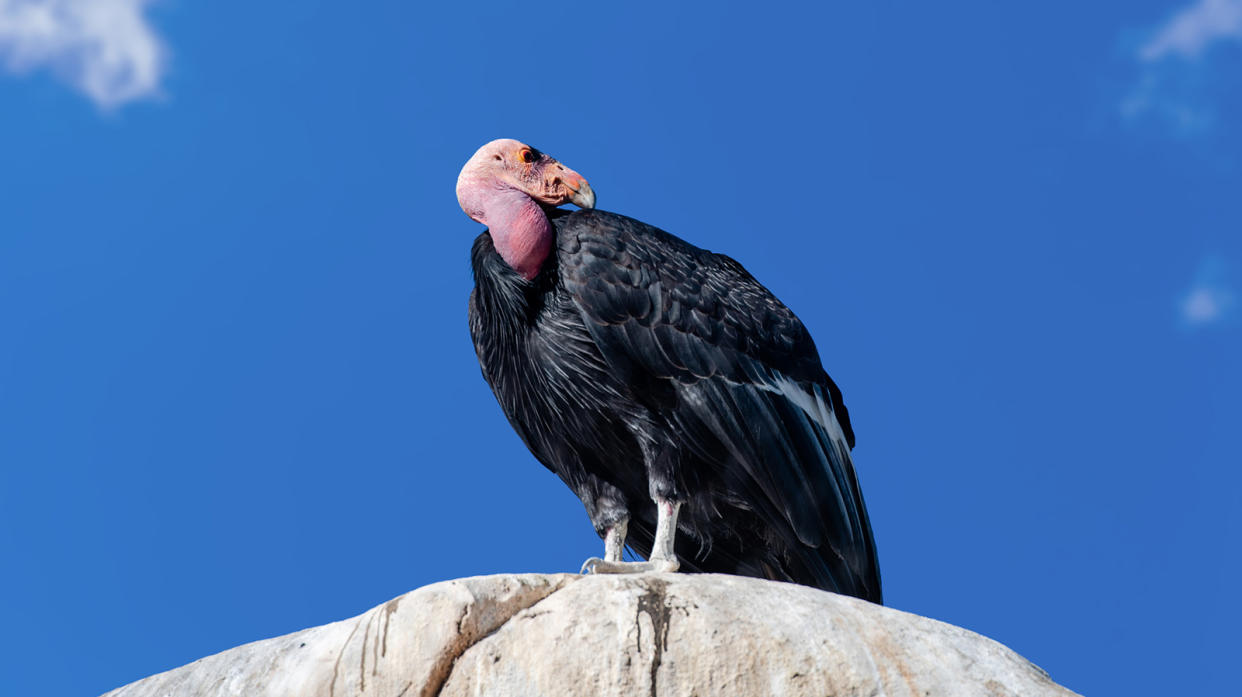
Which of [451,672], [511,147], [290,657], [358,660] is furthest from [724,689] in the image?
[511,147]

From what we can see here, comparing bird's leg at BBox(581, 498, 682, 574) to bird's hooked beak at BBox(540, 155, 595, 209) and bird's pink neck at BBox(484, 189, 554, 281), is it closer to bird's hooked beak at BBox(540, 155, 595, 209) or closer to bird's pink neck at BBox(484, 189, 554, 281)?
bird's pink neck at BBox(484, 189, 554, 281)

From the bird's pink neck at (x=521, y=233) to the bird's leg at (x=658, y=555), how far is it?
1.52m

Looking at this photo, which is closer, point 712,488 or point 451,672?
point 451,672

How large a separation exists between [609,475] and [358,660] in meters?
2.36

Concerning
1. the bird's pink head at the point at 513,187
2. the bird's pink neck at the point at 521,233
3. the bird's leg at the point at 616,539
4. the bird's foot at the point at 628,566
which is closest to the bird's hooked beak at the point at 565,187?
the bird's pink head at the point at 513,187

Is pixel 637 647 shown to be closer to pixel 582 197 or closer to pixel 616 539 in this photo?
pixel 616 539

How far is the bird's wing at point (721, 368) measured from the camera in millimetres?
8203

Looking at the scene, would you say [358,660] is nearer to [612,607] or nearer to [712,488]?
[612,607]

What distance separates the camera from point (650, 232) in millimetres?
8703

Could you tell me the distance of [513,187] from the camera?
29.0 ft

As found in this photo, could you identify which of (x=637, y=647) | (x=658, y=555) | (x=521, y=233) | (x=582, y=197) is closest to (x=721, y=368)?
(x=658, y=555)

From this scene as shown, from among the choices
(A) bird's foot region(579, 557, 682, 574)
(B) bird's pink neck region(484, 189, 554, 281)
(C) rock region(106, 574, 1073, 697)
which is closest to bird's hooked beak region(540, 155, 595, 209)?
(B) bird's pink neck region(484, 189, 554, 281)

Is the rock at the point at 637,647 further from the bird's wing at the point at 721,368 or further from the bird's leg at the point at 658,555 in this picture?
the bird's wing at the point at 721,368

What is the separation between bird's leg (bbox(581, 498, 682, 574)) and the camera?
7.58 meters
